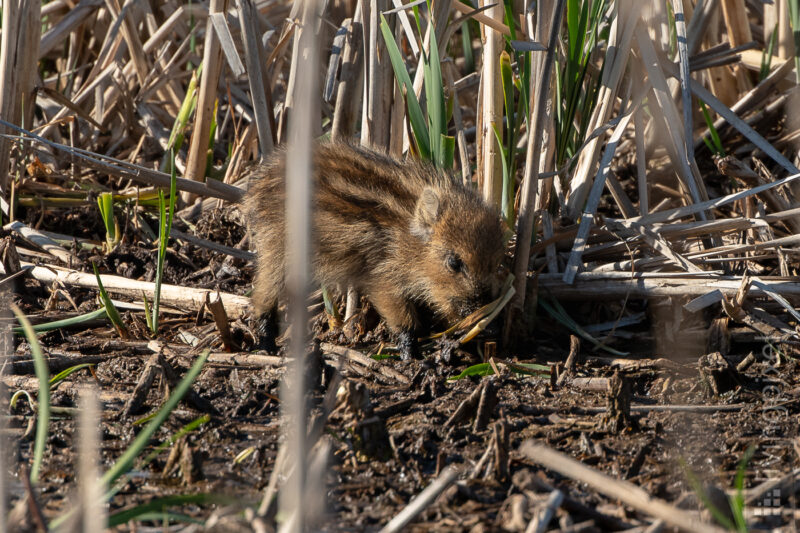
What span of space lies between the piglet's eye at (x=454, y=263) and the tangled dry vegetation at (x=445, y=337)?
0.38 m

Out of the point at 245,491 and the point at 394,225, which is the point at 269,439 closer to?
the point at 245,491

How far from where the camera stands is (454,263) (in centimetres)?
470

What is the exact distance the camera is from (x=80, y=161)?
5.24 metres

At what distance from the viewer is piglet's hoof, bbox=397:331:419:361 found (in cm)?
442

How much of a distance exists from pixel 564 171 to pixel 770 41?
2.42 meters

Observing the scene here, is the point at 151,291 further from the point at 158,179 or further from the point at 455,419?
the point at 455,419

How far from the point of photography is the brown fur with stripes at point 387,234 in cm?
449

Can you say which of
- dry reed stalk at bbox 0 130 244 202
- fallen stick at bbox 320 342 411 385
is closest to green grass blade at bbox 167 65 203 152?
dry reed stalk at bbox 0 130 244 202

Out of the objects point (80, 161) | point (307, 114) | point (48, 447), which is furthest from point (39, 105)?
point (307, 114)

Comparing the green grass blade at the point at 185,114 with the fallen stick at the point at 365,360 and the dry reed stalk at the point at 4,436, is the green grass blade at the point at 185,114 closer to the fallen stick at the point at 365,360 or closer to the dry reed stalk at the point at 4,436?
the dry reed stalk at the point at 4,436

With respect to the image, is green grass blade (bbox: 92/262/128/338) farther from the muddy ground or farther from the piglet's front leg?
the piglet's front leg

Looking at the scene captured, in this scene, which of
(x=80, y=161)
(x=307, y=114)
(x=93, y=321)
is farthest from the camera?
(x=80, y=161)

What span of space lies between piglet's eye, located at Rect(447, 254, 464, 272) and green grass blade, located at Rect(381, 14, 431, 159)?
545 millimetres

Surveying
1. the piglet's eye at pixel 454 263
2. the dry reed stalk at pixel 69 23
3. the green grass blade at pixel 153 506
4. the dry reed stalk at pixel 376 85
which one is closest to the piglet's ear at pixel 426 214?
the piglet's eye at pixel 454 263
